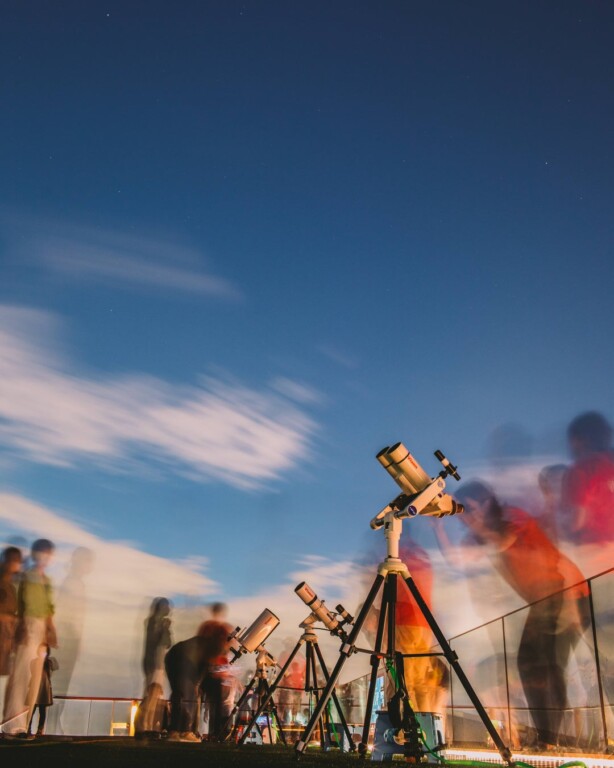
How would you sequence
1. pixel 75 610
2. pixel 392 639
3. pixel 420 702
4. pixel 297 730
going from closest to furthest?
pixel 392 639, pixel 420 702, pixel 297 730, pixel 75 610

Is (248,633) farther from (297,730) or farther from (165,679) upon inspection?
(165,679)

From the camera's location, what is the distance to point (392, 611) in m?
5.71

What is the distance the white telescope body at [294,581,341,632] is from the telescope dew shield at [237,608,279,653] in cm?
266

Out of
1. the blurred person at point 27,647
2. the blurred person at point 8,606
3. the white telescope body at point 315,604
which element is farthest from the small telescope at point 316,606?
the blurred person at point 8,606

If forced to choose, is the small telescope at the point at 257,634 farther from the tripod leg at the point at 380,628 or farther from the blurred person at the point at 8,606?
the tripod leg at the point at 380,628

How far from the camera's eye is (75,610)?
1611cm

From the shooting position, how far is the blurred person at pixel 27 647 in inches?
455

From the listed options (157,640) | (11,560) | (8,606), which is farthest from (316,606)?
(157,640)

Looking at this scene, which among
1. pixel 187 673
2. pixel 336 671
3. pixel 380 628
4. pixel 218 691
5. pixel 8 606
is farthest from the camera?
pixel 187 673

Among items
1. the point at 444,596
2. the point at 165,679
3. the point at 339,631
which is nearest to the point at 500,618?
the point at 339,631

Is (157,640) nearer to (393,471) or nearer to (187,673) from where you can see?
(187,673)

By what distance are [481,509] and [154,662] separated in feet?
31.2

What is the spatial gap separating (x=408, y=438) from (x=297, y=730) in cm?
713

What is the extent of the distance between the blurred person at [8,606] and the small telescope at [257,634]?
4.01m
